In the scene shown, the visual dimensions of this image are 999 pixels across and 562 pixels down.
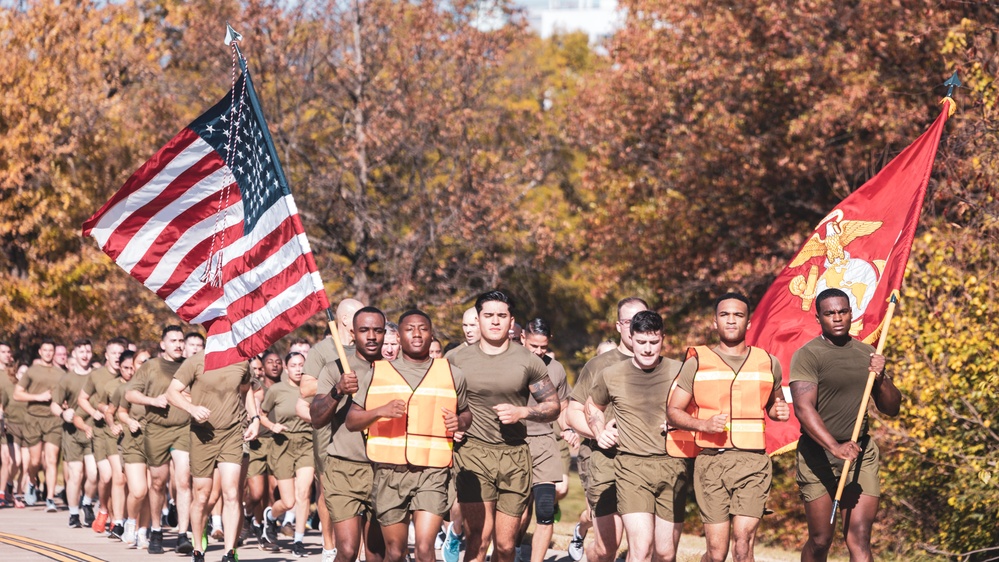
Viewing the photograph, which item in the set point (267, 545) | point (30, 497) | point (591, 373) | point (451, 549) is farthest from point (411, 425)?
point (30, 497)

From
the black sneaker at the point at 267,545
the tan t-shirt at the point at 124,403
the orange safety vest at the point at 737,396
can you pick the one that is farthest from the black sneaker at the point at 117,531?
the orange safety vest at the point at 737,396

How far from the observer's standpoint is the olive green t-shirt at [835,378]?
9.51 m

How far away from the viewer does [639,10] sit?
25.3 m

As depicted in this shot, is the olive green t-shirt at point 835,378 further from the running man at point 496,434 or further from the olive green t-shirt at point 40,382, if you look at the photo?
the olive green t-shirt at point 40,382

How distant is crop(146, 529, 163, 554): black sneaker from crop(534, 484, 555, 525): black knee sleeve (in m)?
4.34

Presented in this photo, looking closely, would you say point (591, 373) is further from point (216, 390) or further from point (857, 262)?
point (216, 390)

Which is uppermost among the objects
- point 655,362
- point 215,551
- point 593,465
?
point 655,362

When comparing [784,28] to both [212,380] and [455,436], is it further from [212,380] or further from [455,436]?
[455,436]

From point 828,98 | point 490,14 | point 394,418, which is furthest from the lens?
point 490,14

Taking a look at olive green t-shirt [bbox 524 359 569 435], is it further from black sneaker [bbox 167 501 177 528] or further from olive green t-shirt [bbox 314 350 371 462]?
black sneaker [bbox 167 501 177 528]

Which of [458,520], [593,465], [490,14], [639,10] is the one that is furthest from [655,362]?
[490,14]

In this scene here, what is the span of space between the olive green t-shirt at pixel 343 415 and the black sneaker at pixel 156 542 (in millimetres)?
4863

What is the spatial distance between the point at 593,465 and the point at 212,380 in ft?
12.9

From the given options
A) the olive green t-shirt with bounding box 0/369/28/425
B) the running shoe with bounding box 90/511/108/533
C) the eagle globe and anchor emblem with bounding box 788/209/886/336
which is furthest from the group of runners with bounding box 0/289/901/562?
the olive green t-shirt with bounding box 0/369/28/425
